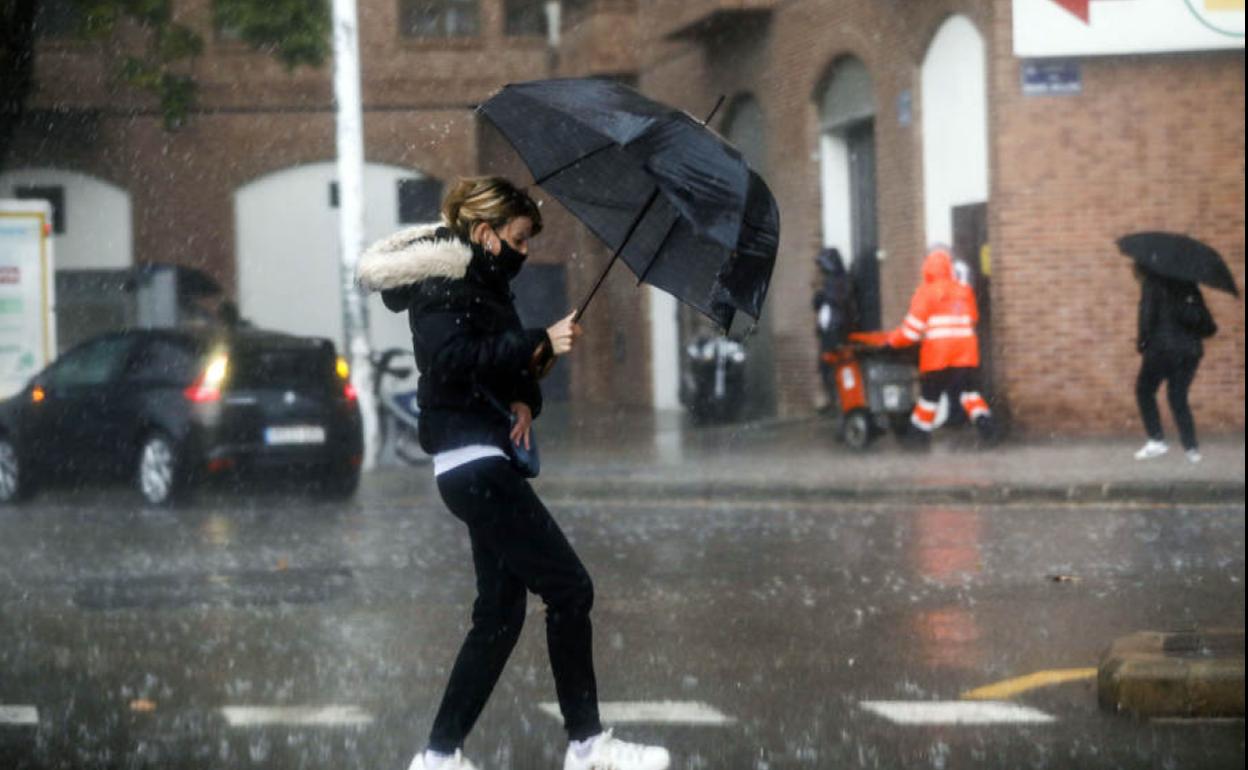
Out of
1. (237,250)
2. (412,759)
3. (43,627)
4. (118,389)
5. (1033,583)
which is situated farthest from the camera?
(237,250)

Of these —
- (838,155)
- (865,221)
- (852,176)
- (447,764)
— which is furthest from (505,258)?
(838,155)

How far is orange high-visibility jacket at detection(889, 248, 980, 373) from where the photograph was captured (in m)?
19.3

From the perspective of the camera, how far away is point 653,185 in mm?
6387

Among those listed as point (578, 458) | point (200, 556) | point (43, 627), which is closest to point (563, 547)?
point (43, 627)

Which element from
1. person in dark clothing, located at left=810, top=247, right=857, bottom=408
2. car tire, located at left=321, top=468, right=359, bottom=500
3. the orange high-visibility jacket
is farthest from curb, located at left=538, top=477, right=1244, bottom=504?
person in dark clothing, located at left=810, top=247, right=857, bottom=408

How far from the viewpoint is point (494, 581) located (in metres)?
6.47

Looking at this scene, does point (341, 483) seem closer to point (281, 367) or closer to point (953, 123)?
point (281, 367)

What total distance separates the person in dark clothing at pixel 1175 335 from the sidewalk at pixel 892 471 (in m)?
0.46

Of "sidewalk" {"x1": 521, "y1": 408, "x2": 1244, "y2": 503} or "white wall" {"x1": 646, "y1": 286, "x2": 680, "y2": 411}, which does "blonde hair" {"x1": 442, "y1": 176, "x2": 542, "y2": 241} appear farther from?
"white wall" {"x1": 646, "y1": 286, "x2": 680, "y2": 411}

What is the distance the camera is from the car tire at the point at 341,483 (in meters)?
17.6

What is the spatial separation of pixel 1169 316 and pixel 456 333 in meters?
12.4

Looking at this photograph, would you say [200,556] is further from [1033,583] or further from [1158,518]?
[1158,518]

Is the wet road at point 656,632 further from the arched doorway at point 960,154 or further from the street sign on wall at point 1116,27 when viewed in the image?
the arched doorway at point 960,154

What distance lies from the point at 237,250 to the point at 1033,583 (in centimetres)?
2894
